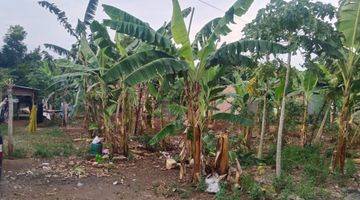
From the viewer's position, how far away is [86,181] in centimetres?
766

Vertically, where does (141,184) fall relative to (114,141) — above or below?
below

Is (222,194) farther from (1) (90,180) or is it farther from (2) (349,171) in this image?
(2) (349,171)

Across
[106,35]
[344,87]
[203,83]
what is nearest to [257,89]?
[344,87]

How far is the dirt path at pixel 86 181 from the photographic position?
680 centimetres

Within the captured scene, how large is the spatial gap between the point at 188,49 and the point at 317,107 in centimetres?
685

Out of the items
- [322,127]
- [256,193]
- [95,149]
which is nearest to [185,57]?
[256,193]

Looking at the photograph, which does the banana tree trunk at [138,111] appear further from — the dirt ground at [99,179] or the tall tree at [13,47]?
the tall tree at [13,47]

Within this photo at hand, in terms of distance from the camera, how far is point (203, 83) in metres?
7.75

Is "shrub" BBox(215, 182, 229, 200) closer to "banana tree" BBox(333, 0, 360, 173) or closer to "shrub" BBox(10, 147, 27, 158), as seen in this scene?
"banana tree" BBox(333, 0, 360, 173)

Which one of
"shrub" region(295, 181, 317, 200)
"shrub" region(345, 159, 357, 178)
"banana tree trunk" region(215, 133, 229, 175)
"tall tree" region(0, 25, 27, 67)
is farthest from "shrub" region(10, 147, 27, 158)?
"tall tree" region(0, 25, 27, 67)

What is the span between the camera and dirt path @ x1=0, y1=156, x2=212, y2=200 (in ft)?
22.3

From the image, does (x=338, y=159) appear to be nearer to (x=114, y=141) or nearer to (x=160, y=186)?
(x=160, y=186)

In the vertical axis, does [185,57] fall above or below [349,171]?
above

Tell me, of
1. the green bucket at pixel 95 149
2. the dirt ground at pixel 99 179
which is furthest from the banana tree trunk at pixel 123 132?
the green bucket at pixel 95 149
